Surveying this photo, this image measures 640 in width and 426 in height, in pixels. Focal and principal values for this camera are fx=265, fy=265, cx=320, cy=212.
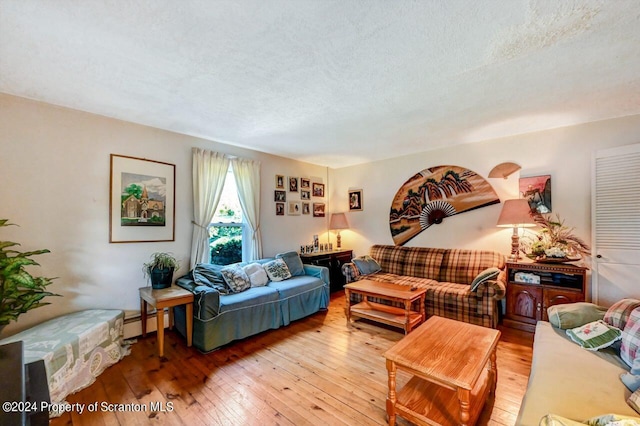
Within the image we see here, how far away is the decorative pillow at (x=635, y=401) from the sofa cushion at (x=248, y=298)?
9.28 ft

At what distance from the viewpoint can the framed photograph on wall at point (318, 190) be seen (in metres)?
5.28

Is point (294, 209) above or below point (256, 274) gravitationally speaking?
above

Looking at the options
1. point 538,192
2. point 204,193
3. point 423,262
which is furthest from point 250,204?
point 538,192

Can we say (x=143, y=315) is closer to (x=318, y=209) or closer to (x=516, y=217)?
(x=318, y=209)

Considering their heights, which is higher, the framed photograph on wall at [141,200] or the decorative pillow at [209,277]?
the framed photograph on wall at [141,200]

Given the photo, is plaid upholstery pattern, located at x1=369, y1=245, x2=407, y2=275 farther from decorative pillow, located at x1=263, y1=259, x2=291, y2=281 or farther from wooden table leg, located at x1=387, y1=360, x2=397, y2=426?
wooden table leg, located at x1=387, y1=360, x2=397, y2=426

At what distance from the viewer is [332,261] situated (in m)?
4.88

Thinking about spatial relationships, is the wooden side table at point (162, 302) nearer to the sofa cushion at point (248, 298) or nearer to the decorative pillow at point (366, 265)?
the sofa cushion at point (248, 298)

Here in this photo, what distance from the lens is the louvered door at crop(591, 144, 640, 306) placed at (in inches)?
111

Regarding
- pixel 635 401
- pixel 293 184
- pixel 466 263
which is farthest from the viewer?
pixel 293 184

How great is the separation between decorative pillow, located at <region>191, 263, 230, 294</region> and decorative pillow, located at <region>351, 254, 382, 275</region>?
6.28 ft

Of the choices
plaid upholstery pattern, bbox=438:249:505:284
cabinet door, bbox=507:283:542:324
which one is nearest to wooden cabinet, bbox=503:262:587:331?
cabinet door, bbox=507:283:542:324

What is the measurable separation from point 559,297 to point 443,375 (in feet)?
7.83

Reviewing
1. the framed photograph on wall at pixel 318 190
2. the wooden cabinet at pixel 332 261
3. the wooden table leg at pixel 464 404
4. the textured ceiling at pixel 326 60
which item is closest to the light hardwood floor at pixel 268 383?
the wooden table leg at pixel 464 404
